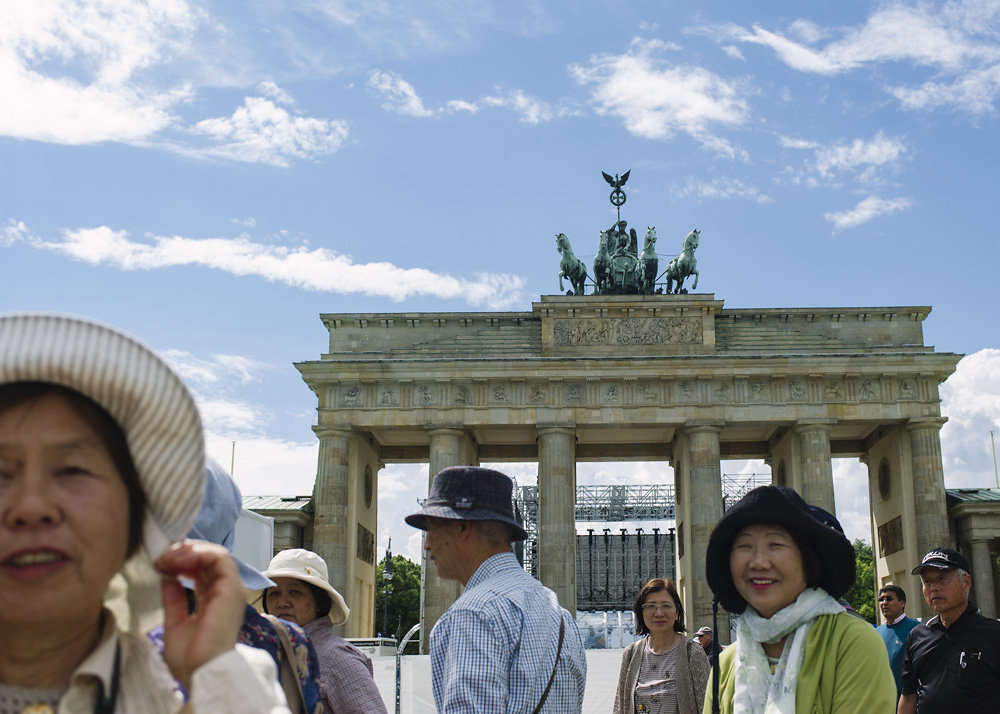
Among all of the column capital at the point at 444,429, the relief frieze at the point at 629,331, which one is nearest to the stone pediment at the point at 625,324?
the relief frieze at the point at 629,331

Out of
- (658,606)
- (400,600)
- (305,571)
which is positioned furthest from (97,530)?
(400,600)

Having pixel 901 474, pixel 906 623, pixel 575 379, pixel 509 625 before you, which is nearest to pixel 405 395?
pixel 575 379

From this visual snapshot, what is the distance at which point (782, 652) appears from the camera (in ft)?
11.6

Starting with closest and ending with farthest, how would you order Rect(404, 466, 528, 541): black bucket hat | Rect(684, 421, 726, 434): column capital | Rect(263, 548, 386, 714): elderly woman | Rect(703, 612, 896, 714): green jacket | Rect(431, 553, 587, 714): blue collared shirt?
Rect(703, 612, 896, 714): green jacket < Rect(431, 553, 587, 714): blue collared shirt < Rect(404, 466, 528, 541): black bucket hat < Rect(263, 548, 386, 714): elderly woman < Rect(684, 421, 726, 434): column capital

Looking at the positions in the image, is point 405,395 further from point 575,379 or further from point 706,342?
point 706,342

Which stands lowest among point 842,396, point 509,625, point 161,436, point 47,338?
point 509,625

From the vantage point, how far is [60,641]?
158 centimetres

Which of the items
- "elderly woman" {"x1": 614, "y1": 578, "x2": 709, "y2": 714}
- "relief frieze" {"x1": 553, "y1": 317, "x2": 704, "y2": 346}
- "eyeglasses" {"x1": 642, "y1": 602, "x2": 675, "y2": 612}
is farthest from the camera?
"relief frieze" {"x1": 553, "y1": 317, "x2": 704, "y2": 346}

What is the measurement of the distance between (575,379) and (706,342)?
527 cm

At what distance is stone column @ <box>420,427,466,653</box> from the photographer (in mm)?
36281

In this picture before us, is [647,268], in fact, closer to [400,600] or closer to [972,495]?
[972,495]

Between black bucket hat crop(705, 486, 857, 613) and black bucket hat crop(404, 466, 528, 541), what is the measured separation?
87 cm

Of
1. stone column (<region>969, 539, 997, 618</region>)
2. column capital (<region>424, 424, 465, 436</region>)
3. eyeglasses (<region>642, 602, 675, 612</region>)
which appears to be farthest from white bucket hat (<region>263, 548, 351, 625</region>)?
stone column (<region>969, 539, 997, 618</region>)

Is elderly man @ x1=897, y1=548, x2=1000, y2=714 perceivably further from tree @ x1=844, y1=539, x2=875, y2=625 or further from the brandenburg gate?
tree @ x1=844, y1=539, x2=875, y2=625
